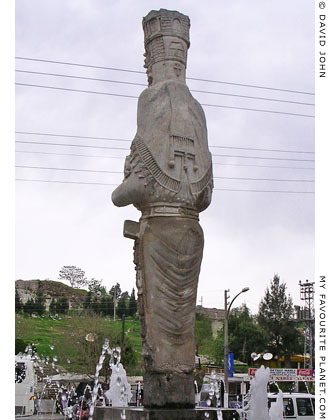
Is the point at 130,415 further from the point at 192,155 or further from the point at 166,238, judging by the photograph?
the point at 192,155

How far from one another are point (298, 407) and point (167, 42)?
1014cm

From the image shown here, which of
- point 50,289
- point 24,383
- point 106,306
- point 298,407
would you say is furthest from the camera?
point 50,289

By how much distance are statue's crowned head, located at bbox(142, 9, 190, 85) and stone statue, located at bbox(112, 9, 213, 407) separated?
1cm

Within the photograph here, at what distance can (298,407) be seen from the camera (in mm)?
14508

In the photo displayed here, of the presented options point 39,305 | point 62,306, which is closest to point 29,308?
point 39,305

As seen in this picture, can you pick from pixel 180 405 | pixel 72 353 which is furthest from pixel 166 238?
pixel 72 353

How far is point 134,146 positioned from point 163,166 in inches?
22.3

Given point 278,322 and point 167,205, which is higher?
point 167,205

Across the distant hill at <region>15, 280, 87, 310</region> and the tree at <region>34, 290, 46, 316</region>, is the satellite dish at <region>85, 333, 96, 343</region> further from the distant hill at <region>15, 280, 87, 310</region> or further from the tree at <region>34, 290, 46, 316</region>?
the distant hill at <region>15, 280, 87, 310</region>

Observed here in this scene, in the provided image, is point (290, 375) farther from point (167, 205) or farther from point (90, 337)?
point (167, 205)

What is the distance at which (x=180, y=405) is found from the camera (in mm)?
7422

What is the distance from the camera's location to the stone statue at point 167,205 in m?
7.64

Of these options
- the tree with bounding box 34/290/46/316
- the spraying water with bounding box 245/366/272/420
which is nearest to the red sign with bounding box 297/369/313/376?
the spraying water with bounding box 245/366/272/420

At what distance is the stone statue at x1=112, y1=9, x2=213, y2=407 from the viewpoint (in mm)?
7645
